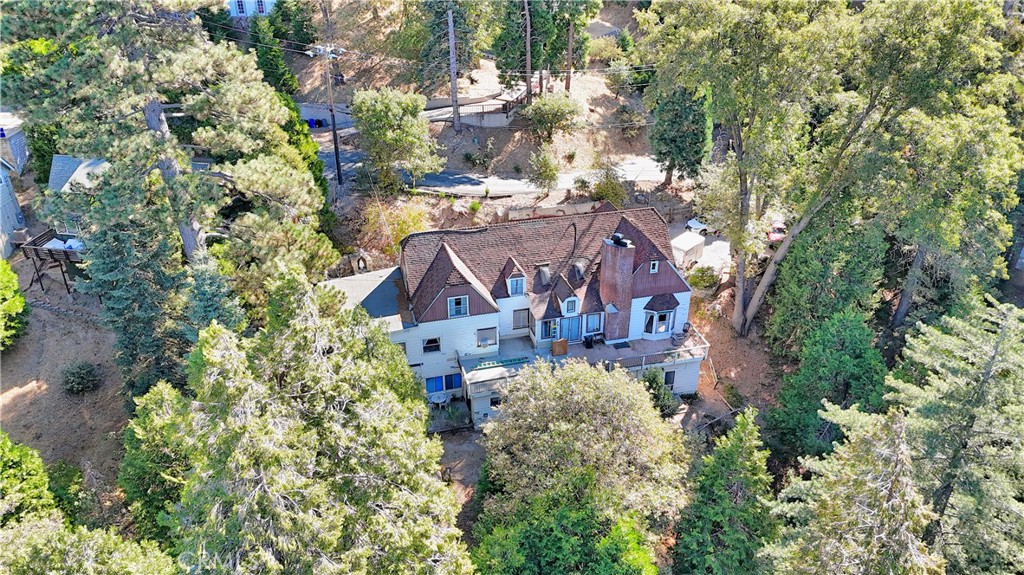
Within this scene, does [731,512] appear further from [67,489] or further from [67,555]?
[67,489]

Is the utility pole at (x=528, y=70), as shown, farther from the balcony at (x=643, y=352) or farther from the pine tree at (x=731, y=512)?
the pine tree at (x=731, y=512)

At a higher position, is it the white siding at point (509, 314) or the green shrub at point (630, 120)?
the green shrub at point (630, 120)

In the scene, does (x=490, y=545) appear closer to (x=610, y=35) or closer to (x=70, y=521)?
(x=70, y=521)

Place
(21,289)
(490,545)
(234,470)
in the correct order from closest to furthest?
(234,470) → (490,545) → (21,289)

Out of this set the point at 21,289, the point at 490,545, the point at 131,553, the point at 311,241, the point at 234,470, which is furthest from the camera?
the point at 21,289

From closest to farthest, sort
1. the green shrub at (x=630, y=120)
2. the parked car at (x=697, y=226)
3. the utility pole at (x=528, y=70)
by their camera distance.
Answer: the parked car at (x=697, y=226) → the utility pole at (x=528, y=70) → the green shrub at (x=630, y=120)

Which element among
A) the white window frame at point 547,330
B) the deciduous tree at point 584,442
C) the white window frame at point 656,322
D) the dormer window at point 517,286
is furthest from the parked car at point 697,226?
the deciduous tree at point 584,442

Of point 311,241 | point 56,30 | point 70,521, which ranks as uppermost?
point 56,30

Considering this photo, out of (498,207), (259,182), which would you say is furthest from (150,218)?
(498,207)
